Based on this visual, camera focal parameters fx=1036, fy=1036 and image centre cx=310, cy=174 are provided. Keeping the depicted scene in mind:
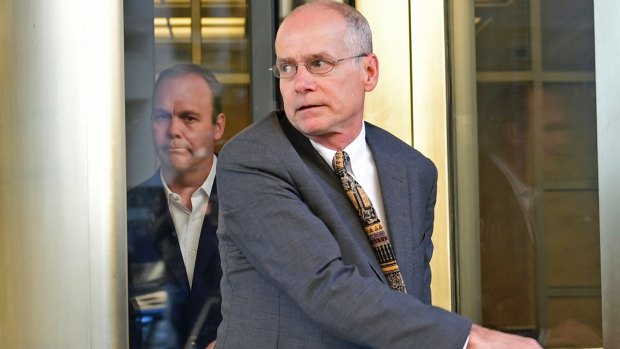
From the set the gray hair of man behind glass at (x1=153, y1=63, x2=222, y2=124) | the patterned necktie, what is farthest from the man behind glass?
the patterned necktie

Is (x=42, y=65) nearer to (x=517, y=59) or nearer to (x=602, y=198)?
(x=517, y=59)

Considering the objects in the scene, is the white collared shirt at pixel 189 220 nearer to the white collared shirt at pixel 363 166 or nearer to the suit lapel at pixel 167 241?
the suit lapel at pixel 167 241

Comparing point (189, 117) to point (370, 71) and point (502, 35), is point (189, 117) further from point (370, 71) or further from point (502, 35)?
point (370, 71)

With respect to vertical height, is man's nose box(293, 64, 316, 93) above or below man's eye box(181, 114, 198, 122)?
above

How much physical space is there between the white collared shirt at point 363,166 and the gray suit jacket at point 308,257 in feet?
0.12

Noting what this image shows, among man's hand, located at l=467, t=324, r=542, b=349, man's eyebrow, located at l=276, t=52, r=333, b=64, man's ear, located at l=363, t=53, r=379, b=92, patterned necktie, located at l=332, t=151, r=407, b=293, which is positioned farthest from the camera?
man's ear, located at l=363, t=53, r=379, b=92

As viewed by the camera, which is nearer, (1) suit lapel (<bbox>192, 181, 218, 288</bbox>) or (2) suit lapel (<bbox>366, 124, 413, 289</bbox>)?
(2) suit lapel (<bbox>366, 124, 413, 289</bbox>)

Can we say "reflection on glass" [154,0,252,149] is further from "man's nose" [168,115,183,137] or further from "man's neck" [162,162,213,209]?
"man's neck" [162,162,213,209]

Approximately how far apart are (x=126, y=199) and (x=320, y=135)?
4.56 feet

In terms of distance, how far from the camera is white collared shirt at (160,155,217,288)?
3.53 m

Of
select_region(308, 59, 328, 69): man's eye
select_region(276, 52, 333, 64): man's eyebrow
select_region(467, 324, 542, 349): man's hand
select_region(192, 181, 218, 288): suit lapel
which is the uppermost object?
select_region(276, 52, 333, 64): man's eyebrow

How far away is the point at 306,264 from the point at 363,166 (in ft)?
1.41

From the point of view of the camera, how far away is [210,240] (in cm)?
355

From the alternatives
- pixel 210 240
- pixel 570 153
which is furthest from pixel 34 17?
pixel 570 153
